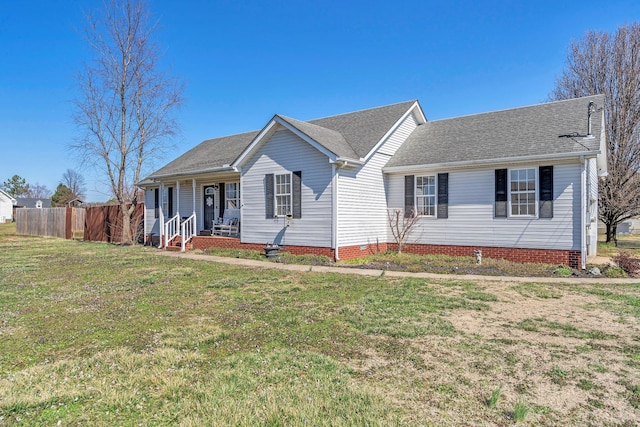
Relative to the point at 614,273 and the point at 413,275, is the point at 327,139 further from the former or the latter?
the point at 614,273

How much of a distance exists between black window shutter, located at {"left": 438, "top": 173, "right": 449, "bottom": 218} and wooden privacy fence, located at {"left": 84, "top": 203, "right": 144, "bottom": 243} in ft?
56.0

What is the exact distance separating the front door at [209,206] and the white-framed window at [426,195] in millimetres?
9897

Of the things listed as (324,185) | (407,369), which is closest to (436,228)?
(324,185)

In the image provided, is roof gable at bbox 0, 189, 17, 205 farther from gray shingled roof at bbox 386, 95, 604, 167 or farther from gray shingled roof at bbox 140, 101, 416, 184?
gray shingled roof at bbox 386, 95, 604, 167

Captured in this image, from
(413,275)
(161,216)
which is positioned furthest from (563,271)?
(161,216)

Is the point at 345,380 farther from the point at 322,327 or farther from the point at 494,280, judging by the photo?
the point at 494,280

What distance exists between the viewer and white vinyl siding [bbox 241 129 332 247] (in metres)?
13.5

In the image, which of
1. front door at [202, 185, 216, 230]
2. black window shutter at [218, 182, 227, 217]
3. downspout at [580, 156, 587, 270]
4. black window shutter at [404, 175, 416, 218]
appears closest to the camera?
downspout at [580, 156, 587, 270]

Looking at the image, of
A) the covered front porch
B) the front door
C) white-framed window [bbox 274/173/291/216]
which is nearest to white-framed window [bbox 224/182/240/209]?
the covered front porch

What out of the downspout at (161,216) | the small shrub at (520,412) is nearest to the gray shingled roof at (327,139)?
the downspout at (161,216)

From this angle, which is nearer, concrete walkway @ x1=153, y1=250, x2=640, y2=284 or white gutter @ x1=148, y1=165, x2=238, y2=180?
concrete walkway @ x1=153, y1=250, x2=640, y2=284

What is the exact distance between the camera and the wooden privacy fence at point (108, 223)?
22.7 meters

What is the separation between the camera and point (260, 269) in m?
11.8

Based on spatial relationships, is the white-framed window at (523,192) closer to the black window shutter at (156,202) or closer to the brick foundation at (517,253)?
the brick foundation at (517,253)
